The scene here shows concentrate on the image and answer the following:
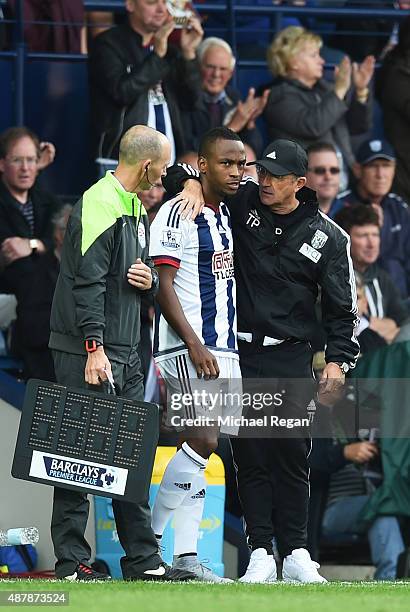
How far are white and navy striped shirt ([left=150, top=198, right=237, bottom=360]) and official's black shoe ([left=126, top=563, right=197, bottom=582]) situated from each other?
1.10 metres

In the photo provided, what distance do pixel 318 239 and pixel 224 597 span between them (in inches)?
90.3

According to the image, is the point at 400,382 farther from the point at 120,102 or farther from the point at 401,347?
the point at 120,102

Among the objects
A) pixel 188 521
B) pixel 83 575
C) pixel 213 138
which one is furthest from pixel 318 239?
pixel 83 575

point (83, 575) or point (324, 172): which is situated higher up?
point (324, 172)

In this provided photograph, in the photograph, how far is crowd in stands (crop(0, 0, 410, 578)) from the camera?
1084 cm

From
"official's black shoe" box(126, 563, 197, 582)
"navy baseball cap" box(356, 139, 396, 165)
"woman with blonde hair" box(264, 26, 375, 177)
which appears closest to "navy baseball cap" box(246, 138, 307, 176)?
"official's black shoe" box(126, 563, 197, 582)

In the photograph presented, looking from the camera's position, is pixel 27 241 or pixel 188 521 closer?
pixel 188 521

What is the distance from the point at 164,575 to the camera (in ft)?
26.5

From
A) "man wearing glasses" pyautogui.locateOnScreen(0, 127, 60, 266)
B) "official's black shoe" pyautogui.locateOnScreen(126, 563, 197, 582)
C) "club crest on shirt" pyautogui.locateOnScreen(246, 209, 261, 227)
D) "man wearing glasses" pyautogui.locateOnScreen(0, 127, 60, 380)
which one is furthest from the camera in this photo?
"man wearing glasses" pyautogui.locateOnScreen(0, 127, 60, 266)

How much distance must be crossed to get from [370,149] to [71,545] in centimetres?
578

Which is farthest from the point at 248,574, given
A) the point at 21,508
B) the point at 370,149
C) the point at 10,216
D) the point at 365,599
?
the point at 370,149

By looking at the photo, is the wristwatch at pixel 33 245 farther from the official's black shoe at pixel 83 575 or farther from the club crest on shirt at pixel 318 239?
the official's black shoe at pixel 83 575

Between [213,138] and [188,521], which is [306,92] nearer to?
[213,138]

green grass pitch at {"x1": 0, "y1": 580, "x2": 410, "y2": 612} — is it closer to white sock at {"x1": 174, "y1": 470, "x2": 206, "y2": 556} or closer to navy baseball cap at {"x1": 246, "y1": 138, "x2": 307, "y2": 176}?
white sock at {"x1": 174, "y1": 470, "x2": 206, "y2": 556}
